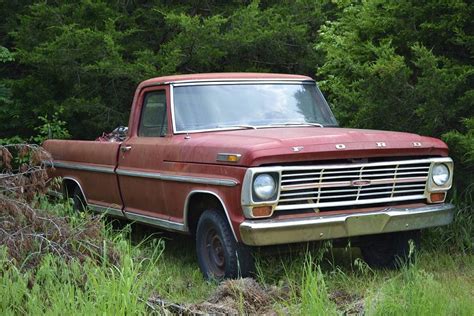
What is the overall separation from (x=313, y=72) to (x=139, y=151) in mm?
5780

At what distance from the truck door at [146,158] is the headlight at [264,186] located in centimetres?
142

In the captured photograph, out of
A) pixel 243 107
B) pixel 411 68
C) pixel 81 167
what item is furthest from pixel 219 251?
pixel 411 68

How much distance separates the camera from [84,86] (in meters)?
11.2

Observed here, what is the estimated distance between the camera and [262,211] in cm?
522

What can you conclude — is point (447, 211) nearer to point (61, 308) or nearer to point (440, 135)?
point (440, 135)

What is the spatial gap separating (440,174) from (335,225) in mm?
1200

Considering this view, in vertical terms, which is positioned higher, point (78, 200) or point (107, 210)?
point (107, 210)

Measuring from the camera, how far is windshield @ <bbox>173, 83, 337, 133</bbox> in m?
6.47

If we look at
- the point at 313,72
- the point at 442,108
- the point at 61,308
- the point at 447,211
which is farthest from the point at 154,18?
the point at 61,308

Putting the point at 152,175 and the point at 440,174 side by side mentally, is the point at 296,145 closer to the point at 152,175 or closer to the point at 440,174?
the point at 440,174

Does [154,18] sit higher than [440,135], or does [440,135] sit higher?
[154,18]

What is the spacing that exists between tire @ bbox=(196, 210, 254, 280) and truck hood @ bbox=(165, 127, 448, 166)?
48cm

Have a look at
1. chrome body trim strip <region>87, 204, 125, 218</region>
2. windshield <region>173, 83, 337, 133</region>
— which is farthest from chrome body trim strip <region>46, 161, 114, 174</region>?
windshield <region>173, 83, 337, 133</region>

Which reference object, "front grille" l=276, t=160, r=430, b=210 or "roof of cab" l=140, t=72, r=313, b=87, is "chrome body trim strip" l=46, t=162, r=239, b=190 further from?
"roof of cab" l=140, t=72, r=313, b=87
